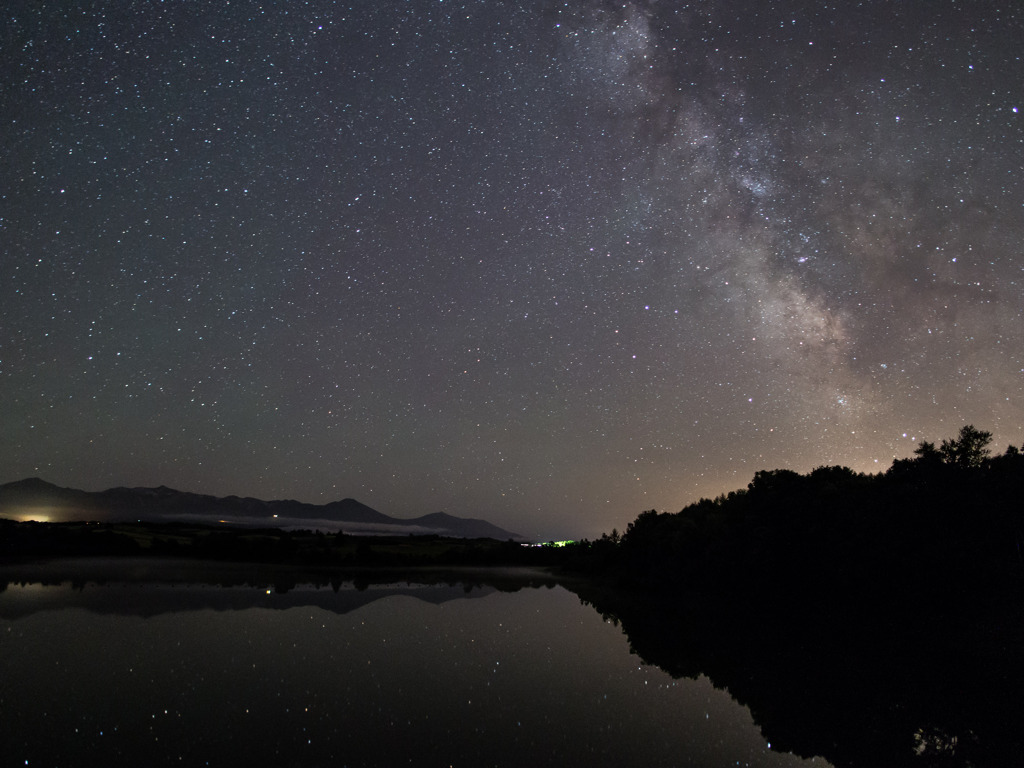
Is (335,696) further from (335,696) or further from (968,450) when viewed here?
(968,450)

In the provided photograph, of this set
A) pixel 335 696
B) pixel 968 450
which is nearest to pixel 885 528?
pixel 968 450

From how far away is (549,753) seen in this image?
36.7 ft

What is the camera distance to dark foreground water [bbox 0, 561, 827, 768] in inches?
417

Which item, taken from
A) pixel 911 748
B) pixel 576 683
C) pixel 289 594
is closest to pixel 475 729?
pixel 576 683

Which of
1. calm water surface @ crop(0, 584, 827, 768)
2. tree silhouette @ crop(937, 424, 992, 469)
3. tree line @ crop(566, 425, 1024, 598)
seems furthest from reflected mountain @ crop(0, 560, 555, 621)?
tree silhouette @ crop(937, 424, 992, 469)

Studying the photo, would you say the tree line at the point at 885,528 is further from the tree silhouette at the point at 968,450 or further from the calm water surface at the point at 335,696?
the calm water surface at the point at 335,696

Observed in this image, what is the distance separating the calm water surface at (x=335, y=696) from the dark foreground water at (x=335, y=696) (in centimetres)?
6

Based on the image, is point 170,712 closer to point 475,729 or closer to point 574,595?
point 475,729

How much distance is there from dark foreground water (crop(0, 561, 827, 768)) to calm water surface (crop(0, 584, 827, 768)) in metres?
0.06

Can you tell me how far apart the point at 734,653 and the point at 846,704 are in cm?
838

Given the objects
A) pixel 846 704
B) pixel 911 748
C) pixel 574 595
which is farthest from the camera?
pixel 574 595

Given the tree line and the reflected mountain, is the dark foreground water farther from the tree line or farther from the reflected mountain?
the tree line

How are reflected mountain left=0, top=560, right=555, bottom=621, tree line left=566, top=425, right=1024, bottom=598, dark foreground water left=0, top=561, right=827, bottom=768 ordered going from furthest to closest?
tree line left=566, top=425, right=1024, bottom=598 → reflected mountain left=0, top=560, right=555, bottom=621 → dark foreground water left=0, top=561, right=827, bottom=768

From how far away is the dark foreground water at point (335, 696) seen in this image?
34.8 ft
